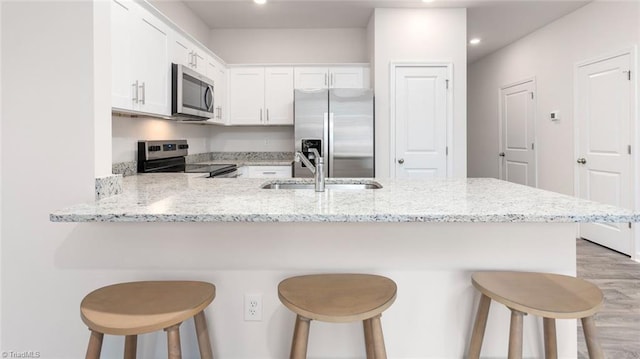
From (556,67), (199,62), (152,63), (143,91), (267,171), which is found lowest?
(267,171)

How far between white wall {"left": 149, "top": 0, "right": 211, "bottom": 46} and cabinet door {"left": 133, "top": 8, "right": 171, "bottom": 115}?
86cm

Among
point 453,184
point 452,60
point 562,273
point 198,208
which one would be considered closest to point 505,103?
point 452,60

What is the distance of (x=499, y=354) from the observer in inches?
62.6

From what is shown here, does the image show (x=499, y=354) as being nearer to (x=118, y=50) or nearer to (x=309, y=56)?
(x=118, y=50)

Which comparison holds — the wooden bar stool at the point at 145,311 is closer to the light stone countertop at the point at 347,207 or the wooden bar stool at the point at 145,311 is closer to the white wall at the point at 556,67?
the light stone countertop at the point at 347,207

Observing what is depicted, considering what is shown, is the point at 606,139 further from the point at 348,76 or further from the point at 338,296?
the point at 338,296

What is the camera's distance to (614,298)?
2.64 metres

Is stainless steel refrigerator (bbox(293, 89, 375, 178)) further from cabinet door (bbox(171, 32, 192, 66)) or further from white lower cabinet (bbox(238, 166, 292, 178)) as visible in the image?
cabinet door (bbox(171, 32, 192, 66))

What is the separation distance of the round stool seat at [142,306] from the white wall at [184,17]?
2915 millimetres

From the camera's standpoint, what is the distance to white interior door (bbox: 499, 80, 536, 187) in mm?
5192

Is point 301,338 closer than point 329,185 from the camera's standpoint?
Yes

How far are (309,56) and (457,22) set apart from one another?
6.00 ft

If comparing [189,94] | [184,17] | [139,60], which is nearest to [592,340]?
[139,60]

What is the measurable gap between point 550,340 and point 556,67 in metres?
4.23
